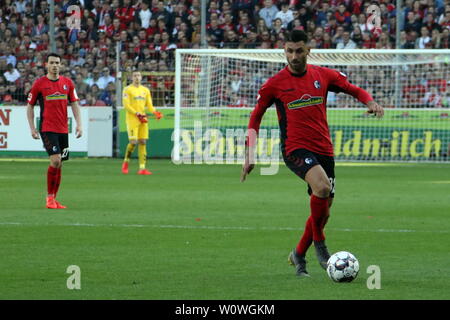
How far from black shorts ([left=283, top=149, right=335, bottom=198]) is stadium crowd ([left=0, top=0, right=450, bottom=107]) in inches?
709

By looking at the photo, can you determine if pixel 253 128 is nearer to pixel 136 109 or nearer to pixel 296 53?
pixel 296 53

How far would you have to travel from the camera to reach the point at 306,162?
336 inches

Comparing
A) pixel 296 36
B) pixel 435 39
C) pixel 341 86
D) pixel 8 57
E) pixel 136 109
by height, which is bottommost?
pixel 136 109

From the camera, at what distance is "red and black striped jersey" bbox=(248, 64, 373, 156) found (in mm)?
8656

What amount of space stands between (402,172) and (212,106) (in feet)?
20.1

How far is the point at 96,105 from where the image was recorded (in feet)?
92.6

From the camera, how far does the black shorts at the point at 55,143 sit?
14.8 metres

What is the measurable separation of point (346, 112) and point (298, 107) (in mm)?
17869

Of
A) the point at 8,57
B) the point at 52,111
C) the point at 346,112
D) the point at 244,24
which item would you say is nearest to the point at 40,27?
the point at 8,57

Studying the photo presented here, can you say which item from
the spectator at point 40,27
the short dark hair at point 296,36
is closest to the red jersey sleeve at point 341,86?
the short dark hair at point 296,36

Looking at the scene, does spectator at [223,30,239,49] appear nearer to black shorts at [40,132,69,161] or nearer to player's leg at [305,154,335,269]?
black shorts at [40,132,69,161]

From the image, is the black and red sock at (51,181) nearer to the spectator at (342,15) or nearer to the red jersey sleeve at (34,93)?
the red jersey sleeve at (34,93)

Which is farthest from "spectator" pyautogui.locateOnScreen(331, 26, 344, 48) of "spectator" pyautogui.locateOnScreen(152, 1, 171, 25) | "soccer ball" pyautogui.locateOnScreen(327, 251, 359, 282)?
"soccer ball" pyautogui.locateOnScreen(327, 251, 359, 282)

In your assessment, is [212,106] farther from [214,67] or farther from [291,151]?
[291,151]
